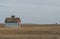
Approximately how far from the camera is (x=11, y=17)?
53750 mm

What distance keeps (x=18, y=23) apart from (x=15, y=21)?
2.69ft

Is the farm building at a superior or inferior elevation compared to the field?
superior

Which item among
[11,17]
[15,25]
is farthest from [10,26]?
[11,17]

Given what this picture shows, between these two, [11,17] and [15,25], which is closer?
[15,25]

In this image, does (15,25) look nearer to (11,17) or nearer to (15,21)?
(15,21)

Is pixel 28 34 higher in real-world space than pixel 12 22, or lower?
lower

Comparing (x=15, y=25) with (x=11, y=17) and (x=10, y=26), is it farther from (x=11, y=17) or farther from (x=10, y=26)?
(x=11, y=17)

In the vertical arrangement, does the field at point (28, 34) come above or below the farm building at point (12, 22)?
below

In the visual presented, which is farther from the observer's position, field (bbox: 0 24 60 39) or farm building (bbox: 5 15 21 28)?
farm building (bbox: 5 15 21 28)

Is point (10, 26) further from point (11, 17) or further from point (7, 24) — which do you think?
point (11, 17)

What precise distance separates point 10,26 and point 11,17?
4.55m

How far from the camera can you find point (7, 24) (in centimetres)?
5062

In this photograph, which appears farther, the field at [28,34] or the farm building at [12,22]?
the farm building at [12,22]

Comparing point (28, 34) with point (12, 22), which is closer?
point (28, 34)
